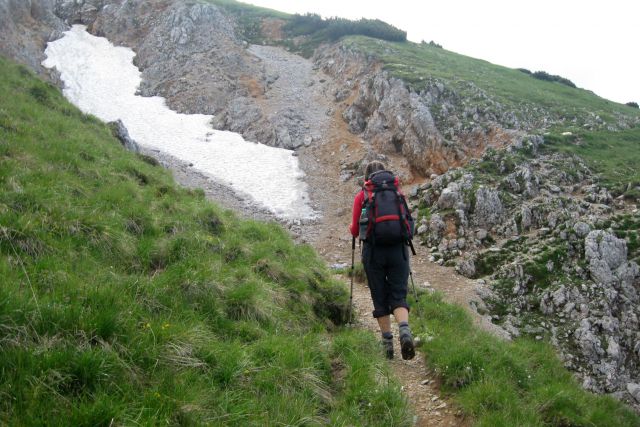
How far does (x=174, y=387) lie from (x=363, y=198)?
14.0 feet

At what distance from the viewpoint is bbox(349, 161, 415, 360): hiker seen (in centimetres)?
666

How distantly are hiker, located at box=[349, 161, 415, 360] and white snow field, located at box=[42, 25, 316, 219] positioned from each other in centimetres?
1302

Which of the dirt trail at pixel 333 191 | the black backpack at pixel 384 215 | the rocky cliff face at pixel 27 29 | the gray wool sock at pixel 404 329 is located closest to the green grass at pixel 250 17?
the dirt trail at pixel 333 191

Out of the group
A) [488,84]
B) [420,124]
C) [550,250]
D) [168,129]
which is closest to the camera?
[550,250]

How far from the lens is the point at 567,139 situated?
22328mm

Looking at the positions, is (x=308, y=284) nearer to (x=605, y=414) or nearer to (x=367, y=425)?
(x=367, y=425)

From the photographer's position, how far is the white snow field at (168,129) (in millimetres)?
22719

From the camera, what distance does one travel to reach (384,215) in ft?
21.9

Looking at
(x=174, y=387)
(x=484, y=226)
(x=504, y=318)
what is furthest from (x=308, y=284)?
(x=484, y=226)

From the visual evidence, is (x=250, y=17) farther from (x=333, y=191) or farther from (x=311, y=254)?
(x=311, y=254)

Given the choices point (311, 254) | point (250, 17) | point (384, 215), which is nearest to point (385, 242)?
point (384, 215)

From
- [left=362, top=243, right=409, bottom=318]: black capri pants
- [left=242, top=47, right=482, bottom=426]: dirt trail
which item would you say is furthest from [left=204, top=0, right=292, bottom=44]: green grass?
[left=362, top=243, right=409, bottom=318]: black capri pants

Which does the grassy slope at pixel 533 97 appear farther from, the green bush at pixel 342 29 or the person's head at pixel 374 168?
the person's head at pixel 374 168

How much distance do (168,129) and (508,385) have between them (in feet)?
90.1
